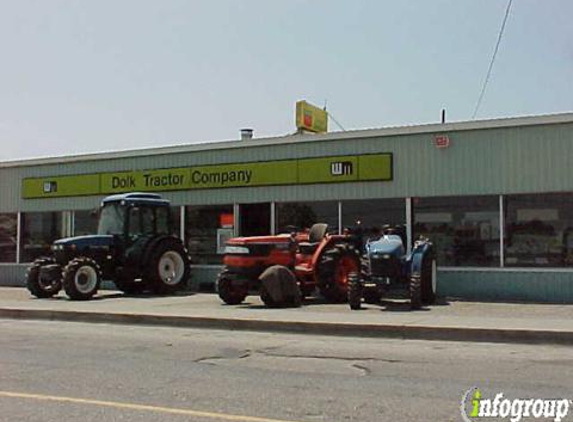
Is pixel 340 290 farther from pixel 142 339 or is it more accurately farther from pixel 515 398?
pixel 515 398

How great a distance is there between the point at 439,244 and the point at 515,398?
12.4 m

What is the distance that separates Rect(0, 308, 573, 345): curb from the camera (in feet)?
41.2

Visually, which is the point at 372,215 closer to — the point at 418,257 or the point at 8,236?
the point at 418,257

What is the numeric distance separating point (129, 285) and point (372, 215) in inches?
285

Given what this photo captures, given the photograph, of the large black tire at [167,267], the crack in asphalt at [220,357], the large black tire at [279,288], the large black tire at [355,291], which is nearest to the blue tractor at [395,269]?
the large black tire at [355,291]

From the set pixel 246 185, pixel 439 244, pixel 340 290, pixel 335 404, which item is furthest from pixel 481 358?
pixel 246 185

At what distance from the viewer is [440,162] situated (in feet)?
66.2

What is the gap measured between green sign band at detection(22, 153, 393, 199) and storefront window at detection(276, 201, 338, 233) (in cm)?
65

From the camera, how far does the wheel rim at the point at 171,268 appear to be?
22484 mm

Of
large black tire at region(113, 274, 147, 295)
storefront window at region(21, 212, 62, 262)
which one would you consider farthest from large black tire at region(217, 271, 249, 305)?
storefront window at region(21, 212, 62, 262)

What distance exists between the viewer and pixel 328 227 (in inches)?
826

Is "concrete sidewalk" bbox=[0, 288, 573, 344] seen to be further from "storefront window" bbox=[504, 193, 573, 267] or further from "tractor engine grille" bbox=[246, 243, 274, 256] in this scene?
"storefront window" bbox=[504, 193, 573, 267]

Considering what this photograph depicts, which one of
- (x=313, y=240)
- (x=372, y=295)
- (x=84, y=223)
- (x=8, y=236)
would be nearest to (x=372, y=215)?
(x=313, y=240)

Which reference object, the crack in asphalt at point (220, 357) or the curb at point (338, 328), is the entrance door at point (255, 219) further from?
the crack in asphalt at point (220, 357)
